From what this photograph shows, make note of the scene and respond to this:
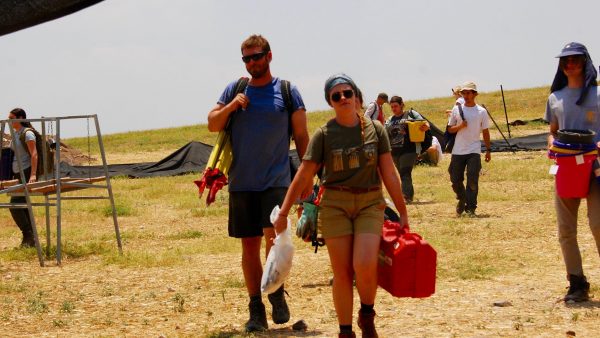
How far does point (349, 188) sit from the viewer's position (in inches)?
236

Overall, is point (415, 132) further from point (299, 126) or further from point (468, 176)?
point (299, 126)

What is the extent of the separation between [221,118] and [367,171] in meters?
1.20

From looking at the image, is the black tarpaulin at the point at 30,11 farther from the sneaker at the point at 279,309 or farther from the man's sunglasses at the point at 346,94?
the sneaker at the point at 279,309

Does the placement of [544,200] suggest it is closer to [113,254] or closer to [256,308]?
[113,254]

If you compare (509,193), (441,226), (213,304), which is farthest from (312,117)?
(213,304)

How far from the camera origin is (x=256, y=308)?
702 cm

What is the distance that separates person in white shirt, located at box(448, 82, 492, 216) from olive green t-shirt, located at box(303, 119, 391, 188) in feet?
25.8

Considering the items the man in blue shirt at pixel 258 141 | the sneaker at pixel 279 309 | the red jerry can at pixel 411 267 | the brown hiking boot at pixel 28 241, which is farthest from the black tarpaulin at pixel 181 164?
the red jerry can at pixel 411 267

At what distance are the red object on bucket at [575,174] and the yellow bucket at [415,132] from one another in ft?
26.4

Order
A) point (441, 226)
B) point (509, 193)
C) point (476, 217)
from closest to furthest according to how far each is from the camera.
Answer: point (441, 226) → point (476, 217) → point (509, 193)

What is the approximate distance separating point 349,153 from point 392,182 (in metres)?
0.30

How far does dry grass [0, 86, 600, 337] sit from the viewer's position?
7.24 metres

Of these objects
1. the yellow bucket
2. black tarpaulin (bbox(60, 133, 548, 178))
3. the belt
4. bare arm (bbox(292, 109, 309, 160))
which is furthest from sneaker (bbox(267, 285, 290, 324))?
black tarpaulin (bbox(60, 133, 548, 178))

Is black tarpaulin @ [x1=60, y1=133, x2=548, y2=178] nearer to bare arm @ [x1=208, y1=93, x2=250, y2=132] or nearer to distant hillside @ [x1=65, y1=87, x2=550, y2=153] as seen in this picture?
distant hillside @ [x1=65, y1=87, x2=550, y2=153]
